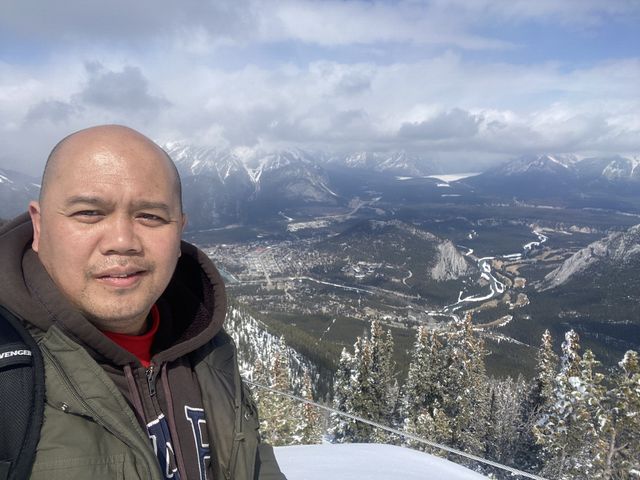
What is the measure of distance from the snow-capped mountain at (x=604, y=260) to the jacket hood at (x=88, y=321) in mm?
182702

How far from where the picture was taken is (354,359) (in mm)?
23641

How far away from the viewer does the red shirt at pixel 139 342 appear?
73.3 inches

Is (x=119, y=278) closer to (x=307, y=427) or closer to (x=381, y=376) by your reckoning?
(x=307, y=427)

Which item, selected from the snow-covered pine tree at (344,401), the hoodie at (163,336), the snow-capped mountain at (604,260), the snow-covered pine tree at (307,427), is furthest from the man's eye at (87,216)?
the snow-capped mountain at (604,260)

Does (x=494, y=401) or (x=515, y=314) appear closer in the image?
(x=494, y=401)

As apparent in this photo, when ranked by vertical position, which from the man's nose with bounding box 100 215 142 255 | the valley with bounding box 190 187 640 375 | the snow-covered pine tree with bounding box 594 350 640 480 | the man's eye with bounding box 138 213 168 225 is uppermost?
the man's eye with bounding box 138 213 168 225

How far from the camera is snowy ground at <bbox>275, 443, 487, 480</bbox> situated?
4.93 m

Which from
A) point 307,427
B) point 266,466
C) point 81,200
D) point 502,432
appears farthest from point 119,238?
point 502,432

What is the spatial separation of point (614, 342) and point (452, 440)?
4690 inches

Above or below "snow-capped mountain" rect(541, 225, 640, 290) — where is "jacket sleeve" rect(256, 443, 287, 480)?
above

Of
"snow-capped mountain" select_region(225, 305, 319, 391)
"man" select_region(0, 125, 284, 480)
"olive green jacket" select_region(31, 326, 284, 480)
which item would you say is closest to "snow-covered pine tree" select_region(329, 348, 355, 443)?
"man" select_region(0, 125, 284, 480)

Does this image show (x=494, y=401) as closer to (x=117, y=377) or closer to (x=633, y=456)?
(x=633, y=456)

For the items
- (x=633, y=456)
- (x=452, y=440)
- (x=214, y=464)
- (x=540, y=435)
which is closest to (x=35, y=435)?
(x=214, y=464)

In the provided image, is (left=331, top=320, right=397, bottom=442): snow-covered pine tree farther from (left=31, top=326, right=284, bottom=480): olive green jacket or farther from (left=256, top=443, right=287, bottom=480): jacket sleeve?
(left=31, top=326, right=284, bottom=480): olive green jacket
